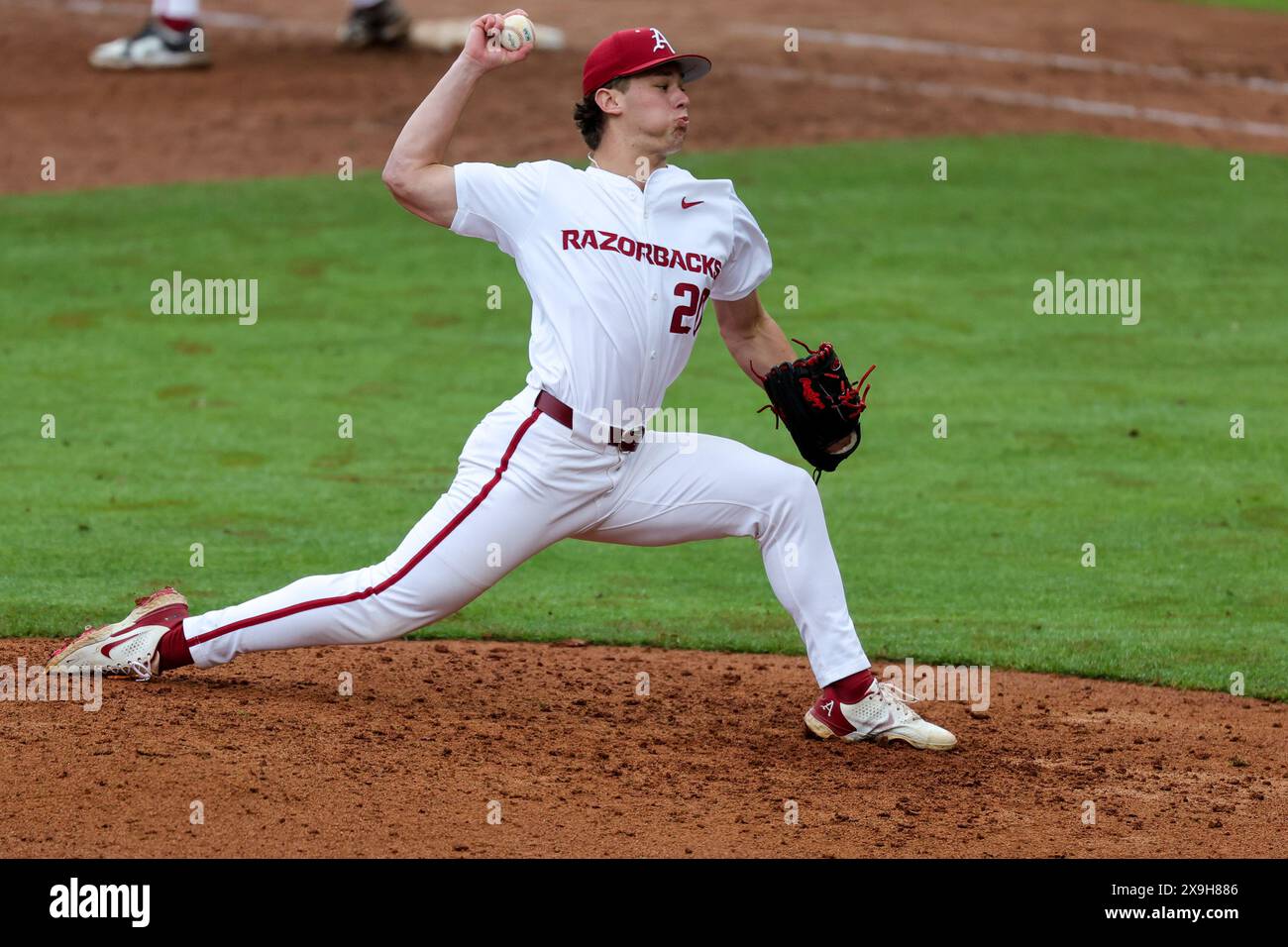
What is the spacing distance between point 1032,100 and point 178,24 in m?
8.55

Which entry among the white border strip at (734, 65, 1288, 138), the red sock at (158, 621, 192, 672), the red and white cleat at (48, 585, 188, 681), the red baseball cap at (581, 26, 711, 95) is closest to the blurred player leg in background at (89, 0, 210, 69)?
the white border strip at (734, 65, 1288, 138)

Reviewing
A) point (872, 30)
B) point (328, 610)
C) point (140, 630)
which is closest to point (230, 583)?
point (140, 630)

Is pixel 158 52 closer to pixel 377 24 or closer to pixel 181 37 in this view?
→ pixel 181 37

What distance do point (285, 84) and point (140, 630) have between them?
1314cm

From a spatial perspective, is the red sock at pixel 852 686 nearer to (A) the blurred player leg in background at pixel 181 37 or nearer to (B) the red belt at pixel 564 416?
(B) the red belt at pixel 564 416

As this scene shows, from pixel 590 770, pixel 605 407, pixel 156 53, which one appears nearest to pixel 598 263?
pixel 605 407

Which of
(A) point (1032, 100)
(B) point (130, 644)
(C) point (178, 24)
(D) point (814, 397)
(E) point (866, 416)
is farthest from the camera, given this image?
(A) point (1032, 100)

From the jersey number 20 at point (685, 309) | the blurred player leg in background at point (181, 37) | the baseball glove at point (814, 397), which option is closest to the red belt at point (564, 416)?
the jersey number 20 at point (685, 309)

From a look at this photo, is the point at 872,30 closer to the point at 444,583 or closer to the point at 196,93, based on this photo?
the point at 196,93

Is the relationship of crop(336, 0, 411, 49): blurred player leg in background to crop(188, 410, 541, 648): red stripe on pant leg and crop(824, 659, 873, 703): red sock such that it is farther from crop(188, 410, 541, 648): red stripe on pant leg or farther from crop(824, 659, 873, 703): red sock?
crop(824, 659, 873, 703): red sock

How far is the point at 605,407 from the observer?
16.7 ft

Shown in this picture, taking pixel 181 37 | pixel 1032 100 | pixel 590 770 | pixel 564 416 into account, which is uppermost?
pixel 181 37

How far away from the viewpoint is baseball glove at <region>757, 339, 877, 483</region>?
5.31 m

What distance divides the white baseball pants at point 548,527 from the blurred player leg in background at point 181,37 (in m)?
12.9
